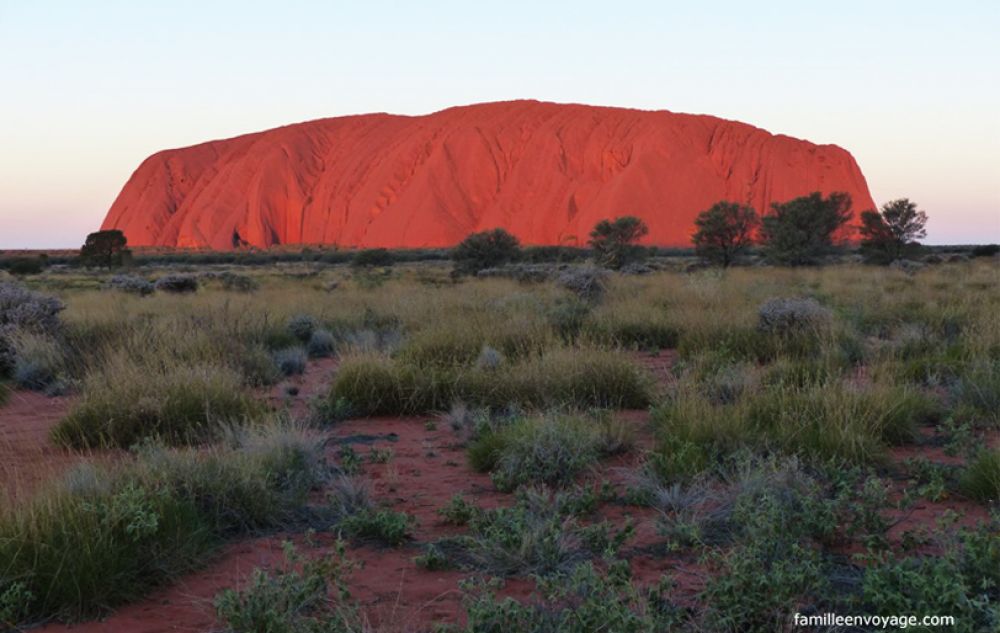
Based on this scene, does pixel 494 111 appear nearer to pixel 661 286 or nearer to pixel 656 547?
pixel 661 286

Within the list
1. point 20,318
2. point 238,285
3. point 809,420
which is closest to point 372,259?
point 238,285

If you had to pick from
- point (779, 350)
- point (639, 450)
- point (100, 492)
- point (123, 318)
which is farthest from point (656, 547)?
point (123, 318)

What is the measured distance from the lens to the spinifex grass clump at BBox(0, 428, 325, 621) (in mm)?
2951

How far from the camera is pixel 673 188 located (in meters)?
75.5

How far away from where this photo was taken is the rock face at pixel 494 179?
251 feet

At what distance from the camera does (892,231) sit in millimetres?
36250

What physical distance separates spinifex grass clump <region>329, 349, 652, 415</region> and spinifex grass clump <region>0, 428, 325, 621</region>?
2656mm

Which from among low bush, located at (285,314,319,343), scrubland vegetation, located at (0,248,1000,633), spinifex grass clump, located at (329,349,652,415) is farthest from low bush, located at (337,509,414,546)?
low bush, located at (285,314,319,343)

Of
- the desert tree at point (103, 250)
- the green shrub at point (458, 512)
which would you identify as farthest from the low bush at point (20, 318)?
the desert tree at point (103, 250)

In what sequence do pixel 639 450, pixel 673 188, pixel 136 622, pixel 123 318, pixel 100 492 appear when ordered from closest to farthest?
pixel 136 622 < pixel 100 492 < pixel 639 450 < pixel 123 318 < pixel 673 188

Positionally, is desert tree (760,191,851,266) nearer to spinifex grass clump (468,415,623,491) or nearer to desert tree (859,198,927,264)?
desert tree (859,198,927,264)

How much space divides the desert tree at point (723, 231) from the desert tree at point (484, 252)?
31.1ft

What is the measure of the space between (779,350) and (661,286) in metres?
9.03

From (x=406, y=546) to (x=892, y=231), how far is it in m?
38.8
